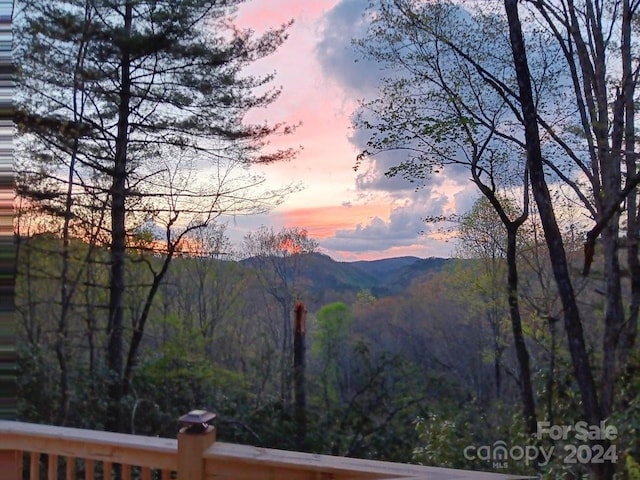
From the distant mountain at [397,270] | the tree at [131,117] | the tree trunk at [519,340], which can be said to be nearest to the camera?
the tree trunk at [519,340]

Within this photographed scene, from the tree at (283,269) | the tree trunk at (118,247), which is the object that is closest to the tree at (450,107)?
the tree at (283,269)

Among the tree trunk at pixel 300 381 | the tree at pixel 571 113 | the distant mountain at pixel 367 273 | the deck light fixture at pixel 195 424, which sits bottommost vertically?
the tree trunk at pixel 300 381

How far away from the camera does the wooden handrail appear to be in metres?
1.10

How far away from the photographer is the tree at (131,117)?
301 cm

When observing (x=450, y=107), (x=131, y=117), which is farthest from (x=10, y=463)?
(x=450, y=107)

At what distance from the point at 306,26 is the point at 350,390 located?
5.51 feet

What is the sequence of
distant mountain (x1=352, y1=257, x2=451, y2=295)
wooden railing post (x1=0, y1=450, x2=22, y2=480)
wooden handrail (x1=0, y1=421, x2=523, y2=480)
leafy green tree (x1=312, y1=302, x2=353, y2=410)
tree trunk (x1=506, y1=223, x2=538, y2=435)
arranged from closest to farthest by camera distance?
wooden handrail (x1=0, y1=421, x2=523, y2=480) < wooden railing post (x1=0, y1=450, x2=22, y2=480) < tree trunk (x1=506, y1=223, x2=538, y2=435) < distant mountain (x1=352, y1=257, x2=451, y2=295) < leafy green tree (x1=312, y1=302, x2=353, y2=410)

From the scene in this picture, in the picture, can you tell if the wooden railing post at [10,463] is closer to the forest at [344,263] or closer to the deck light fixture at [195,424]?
the deck light fixture at [195,424]

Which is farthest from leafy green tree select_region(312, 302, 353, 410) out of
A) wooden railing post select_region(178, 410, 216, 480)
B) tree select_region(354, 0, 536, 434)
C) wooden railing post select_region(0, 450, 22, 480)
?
wooden railing post select_region(178, 410, 216, 480)

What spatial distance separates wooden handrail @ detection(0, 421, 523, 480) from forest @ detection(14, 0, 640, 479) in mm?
1404

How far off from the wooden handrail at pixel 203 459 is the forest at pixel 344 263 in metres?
1.40

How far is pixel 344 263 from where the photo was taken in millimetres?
2674

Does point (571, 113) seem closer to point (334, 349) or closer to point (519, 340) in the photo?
point (519, 340)

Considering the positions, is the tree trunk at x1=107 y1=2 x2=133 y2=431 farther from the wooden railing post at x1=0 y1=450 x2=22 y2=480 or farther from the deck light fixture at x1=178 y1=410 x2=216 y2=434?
the deck light fixture at x1=178 y1=410 x2=216 y2=434
